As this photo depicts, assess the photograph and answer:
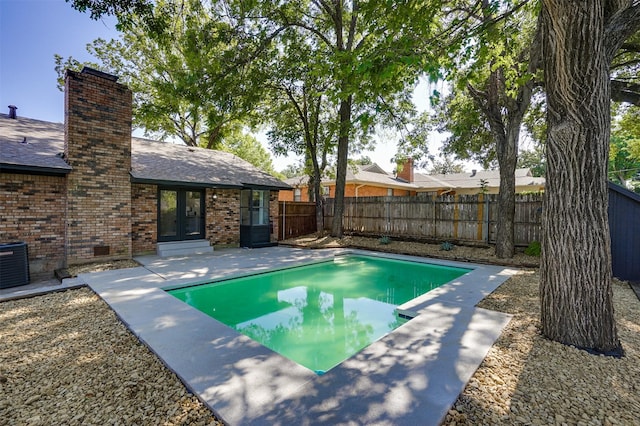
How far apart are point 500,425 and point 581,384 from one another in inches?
45.8

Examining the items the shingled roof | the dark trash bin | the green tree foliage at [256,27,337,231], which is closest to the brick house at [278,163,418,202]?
the green tree foliage at [256,27,337,231]

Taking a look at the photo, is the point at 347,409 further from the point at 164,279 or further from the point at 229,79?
the point at 229,79

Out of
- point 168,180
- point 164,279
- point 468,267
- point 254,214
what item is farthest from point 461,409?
point 254,214

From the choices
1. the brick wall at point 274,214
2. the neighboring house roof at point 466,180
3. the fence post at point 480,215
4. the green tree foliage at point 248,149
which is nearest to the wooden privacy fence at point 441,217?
the fence post at point 480,215

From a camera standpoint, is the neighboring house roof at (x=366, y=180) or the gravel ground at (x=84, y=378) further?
the neighboring house roof at (x=366, y=180)

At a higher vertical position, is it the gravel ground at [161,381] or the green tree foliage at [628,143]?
the green tree foliage at [628,143]

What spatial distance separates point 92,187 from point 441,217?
1143 centimetres

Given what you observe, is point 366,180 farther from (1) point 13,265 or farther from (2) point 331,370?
Result: (2) point 331,370

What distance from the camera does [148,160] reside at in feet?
33.7

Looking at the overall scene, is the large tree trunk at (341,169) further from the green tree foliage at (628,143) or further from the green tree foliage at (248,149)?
the green tree foliage at (248,149)

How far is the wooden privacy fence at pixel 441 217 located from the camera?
9.71 m

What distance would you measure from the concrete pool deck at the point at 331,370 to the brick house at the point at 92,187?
3.26 metres

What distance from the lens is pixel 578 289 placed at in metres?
3.39

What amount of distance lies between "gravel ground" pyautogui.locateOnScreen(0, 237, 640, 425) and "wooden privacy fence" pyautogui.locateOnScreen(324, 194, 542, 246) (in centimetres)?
597
